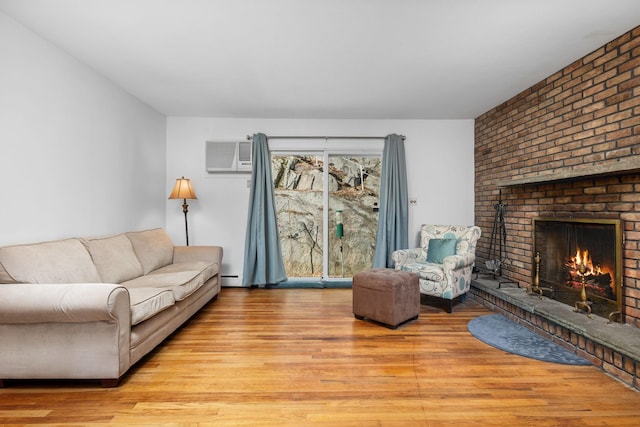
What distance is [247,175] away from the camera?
444cm

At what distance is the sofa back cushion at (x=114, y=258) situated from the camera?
259cm

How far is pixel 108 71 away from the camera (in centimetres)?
297

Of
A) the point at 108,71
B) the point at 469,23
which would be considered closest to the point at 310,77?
the point at 469,23

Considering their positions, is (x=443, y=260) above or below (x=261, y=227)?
below

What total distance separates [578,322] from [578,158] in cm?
139

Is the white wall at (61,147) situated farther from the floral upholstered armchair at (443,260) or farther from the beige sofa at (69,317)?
the floral upholstered armchair at (443,260)

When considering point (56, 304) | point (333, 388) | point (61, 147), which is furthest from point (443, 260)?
point (61, 147)

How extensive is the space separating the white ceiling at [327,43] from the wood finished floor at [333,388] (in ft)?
7.90

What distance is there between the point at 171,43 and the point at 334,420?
287 cm

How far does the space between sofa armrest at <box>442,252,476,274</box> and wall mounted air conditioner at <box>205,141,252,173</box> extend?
2.85 metres

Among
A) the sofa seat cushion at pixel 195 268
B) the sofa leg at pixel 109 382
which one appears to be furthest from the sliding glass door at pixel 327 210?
the sofa leg at pixel 109 382

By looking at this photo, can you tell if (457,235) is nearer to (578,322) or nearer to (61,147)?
(578,322)

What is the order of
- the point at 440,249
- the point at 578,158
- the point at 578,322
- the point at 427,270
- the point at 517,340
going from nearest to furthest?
the point at 578,322, the point at 517,340, the point at 578,158, the point at 427,270, the point at 440,249

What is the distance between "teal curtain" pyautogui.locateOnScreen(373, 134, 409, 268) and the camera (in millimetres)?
4262
